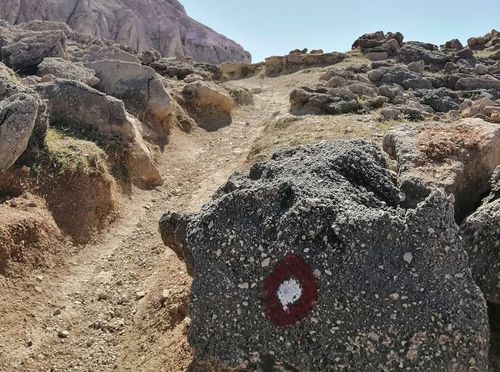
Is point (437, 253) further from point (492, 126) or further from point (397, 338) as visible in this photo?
point (492, 126)

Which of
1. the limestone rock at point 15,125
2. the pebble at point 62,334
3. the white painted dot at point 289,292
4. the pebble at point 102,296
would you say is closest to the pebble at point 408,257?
the white painted dot at point 289,292

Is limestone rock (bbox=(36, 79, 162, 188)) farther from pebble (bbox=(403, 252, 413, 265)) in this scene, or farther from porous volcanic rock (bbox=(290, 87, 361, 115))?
pebble (bbox=(403, 252, 413, 265))

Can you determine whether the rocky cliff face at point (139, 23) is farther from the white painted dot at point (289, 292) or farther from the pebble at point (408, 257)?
the pebble at point (408, 257)

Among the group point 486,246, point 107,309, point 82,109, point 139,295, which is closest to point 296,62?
point 82,109

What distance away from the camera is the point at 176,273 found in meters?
7.94

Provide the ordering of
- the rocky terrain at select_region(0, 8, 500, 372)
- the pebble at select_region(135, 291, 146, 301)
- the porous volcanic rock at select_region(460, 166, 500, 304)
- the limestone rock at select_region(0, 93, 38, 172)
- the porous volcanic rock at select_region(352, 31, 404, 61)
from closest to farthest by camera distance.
Answer: 1. the rocky terrain at select_region(0, 8, 500, 372)
2. the porous volcanic rock at select_region(460, 166, 500, 304)
3. the pebble at select_region(135, 291, 146, 301)
4. the limestone rock at select_region(0, 93, 38, 172)
5. the porous volcanic rock at select_region(352, 31, 404, 61)

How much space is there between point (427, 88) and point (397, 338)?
20331mm

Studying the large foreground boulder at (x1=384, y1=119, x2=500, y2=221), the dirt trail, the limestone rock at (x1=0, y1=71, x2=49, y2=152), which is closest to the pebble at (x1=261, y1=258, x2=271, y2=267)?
the large foreground boulder at (x1=384, y1=119, x2=500, y2=221)

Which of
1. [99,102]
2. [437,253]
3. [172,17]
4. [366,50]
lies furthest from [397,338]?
[172,17]

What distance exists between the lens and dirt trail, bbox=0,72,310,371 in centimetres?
657

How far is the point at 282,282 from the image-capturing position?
4586 millimetres

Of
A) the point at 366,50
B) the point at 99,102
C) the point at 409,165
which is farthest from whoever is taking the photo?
the point at 366,50

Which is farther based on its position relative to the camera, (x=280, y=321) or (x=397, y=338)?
(x=280, y=321)

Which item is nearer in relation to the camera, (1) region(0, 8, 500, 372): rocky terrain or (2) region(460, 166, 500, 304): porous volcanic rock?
(1) region(0, 8, 500, 372): rocky terrain
